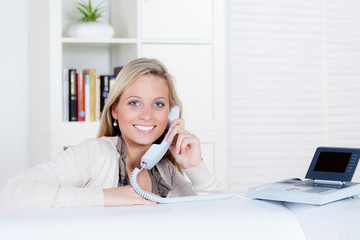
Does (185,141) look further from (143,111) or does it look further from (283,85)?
(283,85)

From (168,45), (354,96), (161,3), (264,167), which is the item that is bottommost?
(264,167)

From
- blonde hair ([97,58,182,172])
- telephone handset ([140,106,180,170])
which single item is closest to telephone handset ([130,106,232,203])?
telephone handset ([140,106,180,170])

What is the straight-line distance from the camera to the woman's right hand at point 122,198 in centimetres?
111

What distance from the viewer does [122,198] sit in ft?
3.77

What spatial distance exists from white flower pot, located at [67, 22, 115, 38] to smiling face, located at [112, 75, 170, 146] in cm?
123

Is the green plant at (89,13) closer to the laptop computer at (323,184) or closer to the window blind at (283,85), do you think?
the window blind at (283,85)

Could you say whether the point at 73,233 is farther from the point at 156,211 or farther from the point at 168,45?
the point at 168,45

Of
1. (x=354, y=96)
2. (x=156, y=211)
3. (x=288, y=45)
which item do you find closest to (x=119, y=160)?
(x=156, y=211)

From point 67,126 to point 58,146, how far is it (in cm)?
11

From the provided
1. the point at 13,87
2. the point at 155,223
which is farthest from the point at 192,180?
the point at 13,87

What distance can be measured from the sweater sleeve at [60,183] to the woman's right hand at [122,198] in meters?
0.02

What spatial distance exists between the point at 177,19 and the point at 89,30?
1.58 feet

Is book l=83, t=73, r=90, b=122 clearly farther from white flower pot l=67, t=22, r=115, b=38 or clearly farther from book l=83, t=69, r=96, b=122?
white flower pot l=67, t=22, r=115, b=38

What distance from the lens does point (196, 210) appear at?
968 mm
